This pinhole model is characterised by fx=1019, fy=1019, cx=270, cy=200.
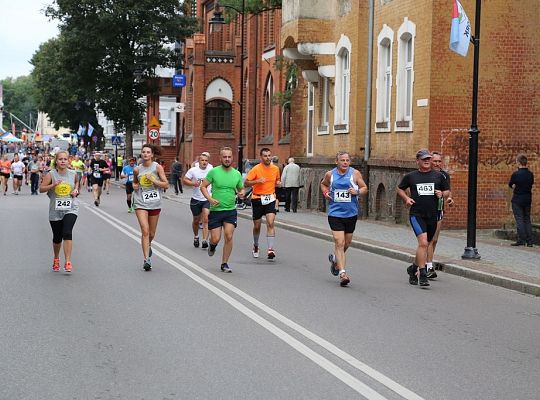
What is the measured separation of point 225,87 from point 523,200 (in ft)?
133

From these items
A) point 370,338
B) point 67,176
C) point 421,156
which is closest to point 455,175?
point 421,156

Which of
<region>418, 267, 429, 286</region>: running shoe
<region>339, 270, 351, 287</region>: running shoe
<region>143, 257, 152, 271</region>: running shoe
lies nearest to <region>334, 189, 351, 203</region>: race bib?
<region>339, 270, 351, 287</region>: running shoe

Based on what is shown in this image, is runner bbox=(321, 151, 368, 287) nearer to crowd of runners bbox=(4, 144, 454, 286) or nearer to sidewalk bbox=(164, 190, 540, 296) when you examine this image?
crowd of runners bbox=(4, 144, 454, 286)

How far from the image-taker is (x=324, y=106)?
33938 mm

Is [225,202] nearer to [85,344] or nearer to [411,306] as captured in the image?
[411,306]

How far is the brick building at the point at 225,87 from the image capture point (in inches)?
1929

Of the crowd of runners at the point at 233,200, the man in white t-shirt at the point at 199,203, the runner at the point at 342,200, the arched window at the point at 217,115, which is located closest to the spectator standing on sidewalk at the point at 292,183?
the man in white t-shirt at the point at 199,203

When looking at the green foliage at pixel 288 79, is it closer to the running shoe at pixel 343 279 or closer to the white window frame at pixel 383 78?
the white window frame at pixel 383 78

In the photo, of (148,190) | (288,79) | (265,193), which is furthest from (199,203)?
(288,79)

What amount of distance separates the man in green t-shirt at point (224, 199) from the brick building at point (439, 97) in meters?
9.74

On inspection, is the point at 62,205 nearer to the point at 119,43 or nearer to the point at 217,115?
the point at 217,115

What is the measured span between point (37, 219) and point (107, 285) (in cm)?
1448

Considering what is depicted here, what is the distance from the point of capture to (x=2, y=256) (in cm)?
1650

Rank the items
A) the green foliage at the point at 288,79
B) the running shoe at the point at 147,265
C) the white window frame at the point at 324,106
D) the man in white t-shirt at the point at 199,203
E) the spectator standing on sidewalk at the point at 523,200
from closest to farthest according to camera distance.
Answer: the running shoe at the point at 147,265, the man in white t-shirt at the point at 199,203, the spectator standing on sidewalk at the point at 523,200, the white window frame at the point at 324,106, the green foliage at the point at 288,79
